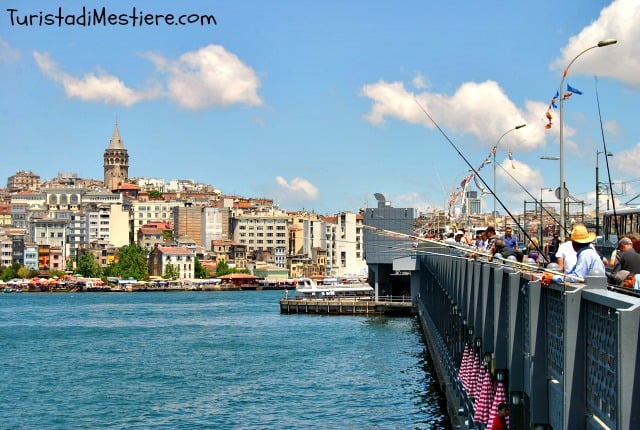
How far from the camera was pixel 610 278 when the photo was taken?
10.7 meters

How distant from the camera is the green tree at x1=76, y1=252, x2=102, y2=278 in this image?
166 m

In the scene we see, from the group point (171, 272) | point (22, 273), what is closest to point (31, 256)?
point (22, 273)

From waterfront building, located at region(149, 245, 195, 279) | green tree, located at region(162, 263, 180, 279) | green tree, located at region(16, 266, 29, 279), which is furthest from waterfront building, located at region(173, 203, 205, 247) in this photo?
green tree, located at region(16, 266, 29, 279)

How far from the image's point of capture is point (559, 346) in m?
8.52

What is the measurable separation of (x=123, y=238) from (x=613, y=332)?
7301 inches

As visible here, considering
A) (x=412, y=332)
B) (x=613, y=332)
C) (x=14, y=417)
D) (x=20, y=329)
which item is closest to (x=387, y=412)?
(x=14, y=417)

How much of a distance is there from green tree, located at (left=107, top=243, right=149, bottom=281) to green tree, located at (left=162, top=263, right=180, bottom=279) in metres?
3.31

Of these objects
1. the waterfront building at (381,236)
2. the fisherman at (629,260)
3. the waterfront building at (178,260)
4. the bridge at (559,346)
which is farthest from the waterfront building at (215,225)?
the fisherman at (629,260)

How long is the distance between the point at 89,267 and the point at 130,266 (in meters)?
6.27

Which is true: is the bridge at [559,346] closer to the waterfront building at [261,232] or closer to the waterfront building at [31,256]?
the waterfront building at [31,256]

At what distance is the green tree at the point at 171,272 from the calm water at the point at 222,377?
9769 centimetres

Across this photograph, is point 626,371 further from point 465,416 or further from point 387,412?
point 387,412

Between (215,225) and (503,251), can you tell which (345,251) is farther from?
(503,251)

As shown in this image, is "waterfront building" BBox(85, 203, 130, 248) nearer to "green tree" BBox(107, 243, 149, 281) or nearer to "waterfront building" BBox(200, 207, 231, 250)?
"waterfront building" BBox(200, 207, 231, 250)
